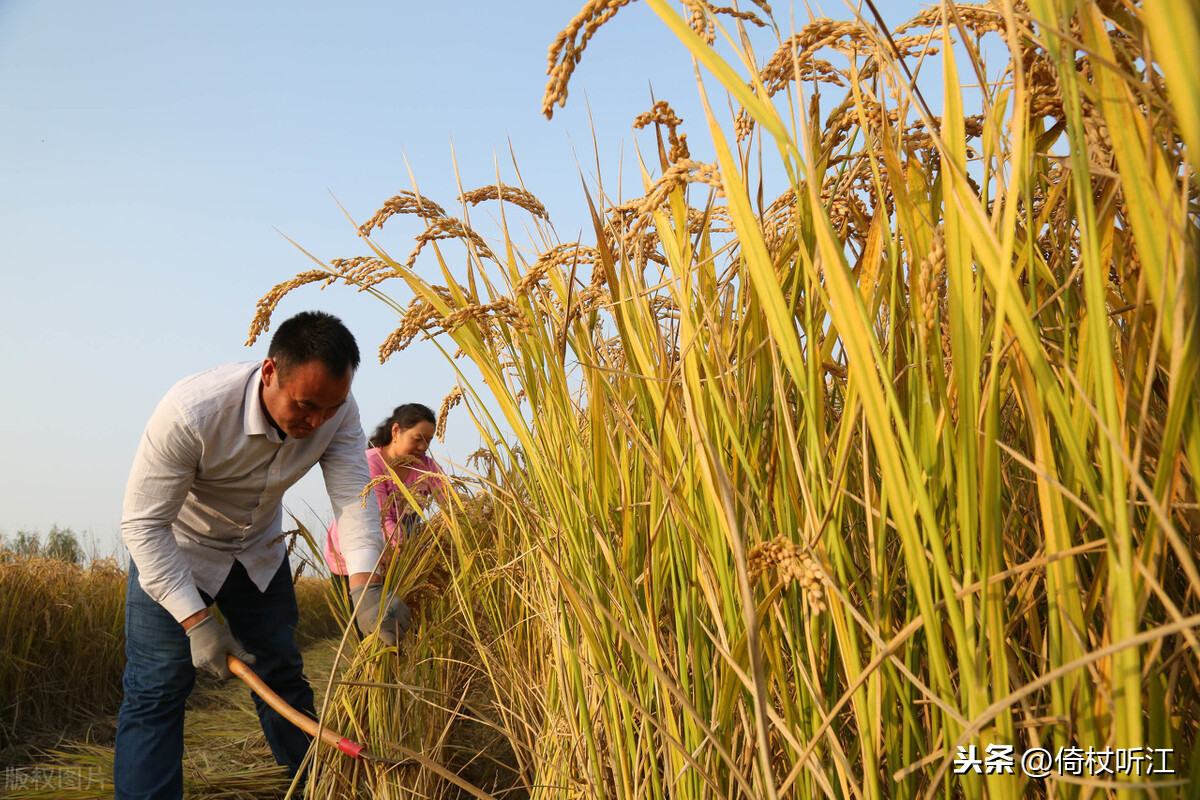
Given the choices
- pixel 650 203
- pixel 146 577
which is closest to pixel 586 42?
pixel 650 203

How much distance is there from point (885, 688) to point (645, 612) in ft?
1.15

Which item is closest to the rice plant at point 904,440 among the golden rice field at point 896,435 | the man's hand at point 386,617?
the golden rice field at point 896,435

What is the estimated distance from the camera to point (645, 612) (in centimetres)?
91

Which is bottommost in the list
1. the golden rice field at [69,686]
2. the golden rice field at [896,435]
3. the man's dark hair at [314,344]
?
the golden rice field at [69,686]

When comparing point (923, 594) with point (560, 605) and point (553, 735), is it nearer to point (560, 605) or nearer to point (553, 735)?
point (560, 605)

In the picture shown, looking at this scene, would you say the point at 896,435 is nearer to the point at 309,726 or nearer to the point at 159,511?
the point at 309,726

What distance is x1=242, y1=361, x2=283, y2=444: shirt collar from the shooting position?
7.29ft

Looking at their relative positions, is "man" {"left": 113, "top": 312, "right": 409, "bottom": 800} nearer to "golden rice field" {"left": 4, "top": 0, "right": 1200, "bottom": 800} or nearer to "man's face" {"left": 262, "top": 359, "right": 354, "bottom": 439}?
"man's face" {"left": 262, "top": 359, "right": 354, "bottom": 439}

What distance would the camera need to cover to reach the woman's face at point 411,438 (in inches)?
138

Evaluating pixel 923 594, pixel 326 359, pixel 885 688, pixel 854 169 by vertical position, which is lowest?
pixel 885 688

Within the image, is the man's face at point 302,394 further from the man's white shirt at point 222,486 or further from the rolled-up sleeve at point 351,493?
the rolled-up sleeve at point 351,493

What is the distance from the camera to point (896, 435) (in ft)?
2.45

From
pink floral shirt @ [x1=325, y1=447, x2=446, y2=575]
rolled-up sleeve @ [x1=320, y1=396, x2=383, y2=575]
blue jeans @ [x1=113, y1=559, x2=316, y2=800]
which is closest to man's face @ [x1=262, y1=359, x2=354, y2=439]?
pink floral shirt @ [x1=325, y1=447, x2=446, y2=575]

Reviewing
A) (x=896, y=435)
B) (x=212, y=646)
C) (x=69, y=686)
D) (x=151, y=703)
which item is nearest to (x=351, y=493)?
(x=212, y=646)
